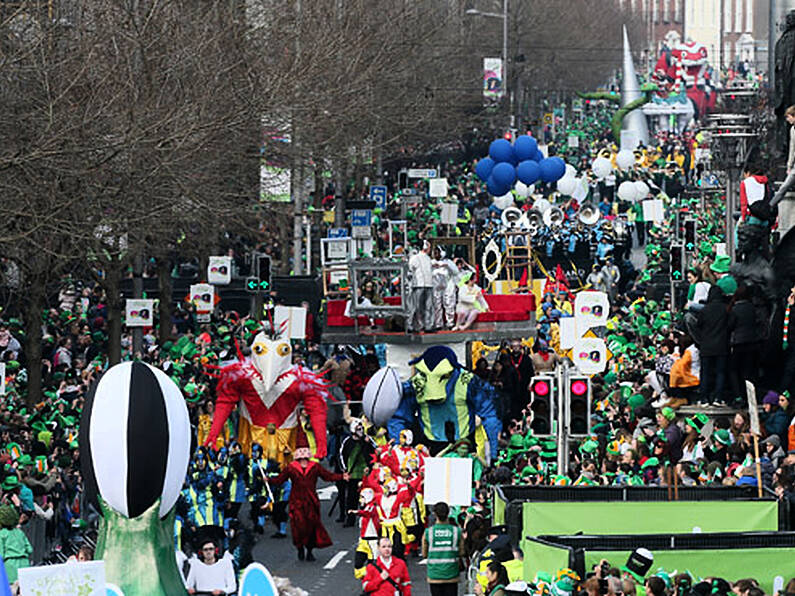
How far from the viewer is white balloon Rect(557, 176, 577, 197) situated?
6075cm

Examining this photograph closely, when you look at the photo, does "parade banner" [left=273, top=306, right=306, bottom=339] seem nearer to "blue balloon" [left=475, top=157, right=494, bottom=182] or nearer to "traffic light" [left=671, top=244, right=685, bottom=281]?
"traffic light" [left=671, top=244, right=685, bottom=281]

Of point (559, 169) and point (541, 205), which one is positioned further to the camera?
point (559, 169)

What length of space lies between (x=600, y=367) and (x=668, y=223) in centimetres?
3995

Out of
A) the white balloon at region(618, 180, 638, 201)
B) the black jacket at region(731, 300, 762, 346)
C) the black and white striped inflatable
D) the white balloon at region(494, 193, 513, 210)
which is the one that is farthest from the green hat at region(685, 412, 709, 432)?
the white balloon at region(618, 180, 638, 201)

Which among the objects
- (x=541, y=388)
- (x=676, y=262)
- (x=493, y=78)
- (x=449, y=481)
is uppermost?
(x=493, y=78)

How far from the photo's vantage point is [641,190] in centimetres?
6197

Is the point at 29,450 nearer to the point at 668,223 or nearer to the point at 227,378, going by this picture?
the point at 227,378

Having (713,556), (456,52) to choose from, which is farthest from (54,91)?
(456,52)

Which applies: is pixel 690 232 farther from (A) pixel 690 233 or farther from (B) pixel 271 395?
(B) pixel 271 395

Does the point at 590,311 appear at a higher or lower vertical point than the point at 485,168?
lower

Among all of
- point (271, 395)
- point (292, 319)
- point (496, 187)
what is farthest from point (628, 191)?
point (271, 395)

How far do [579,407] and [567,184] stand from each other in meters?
38.8

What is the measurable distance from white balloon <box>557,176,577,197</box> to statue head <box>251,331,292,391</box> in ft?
115

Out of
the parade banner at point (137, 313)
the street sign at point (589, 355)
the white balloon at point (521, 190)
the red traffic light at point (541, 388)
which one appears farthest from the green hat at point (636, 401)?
the white balloon at point (521, 190)
